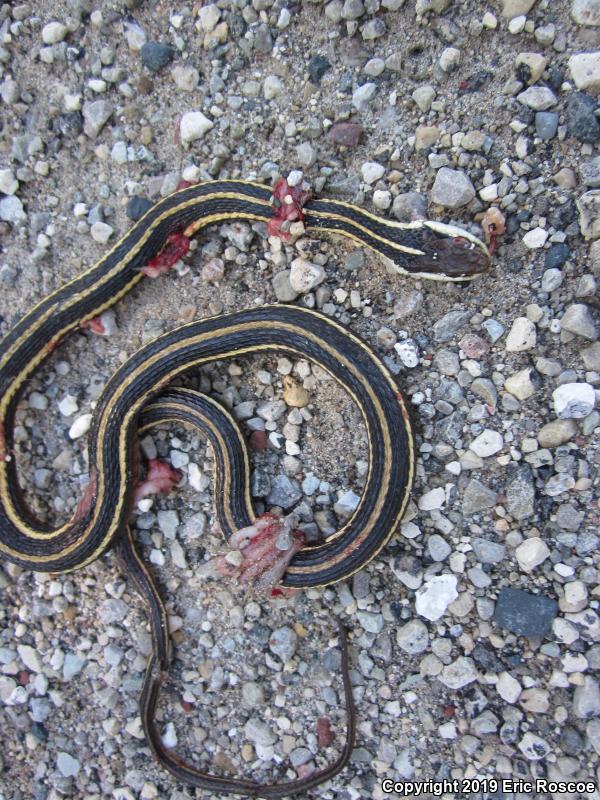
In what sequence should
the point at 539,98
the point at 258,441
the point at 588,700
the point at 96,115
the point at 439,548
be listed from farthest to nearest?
the point at 96,115, the point at 258,441, the point at 439,548, the point at 539,98, the point at 588,700

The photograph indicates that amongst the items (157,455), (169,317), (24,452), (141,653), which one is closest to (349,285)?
(169,317)

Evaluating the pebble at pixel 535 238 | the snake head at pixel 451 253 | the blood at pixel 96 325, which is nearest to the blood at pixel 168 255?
the blood at pixel 96 325

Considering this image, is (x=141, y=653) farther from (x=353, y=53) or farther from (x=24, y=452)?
(x=353, y=53)

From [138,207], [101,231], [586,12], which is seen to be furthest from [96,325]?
[586,12]

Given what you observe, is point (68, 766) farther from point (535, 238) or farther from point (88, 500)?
point (535, 238)

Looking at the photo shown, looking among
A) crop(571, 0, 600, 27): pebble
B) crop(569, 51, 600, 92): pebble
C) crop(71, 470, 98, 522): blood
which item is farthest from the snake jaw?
crop(571, 0, 600, 27): pebble
